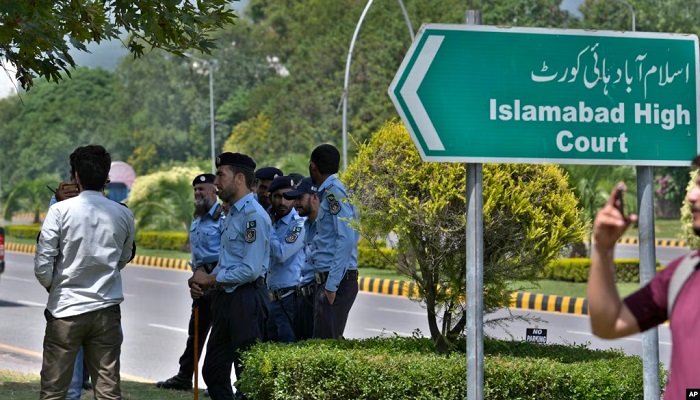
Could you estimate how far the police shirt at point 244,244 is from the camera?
7.04 metres

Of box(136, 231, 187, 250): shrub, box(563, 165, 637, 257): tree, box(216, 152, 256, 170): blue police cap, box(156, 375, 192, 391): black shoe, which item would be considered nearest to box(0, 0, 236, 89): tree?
box(216, 152, 256, 170): blue police cap

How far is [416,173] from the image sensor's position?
6668 millimetres

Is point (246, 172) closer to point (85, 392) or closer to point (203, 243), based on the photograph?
point (203, 243)

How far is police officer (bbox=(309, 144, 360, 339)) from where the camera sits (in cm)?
781

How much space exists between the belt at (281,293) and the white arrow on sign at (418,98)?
393 cm

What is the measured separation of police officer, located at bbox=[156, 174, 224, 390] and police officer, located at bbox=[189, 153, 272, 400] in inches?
39.5

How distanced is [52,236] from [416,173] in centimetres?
190

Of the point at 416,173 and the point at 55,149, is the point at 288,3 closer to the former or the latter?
the point at 55,149

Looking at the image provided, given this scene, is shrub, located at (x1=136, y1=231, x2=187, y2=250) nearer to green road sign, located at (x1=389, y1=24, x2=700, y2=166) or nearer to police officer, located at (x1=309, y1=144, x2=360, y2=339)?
police officer, located at (x1=309, y1=144, x2=360, y2=339)

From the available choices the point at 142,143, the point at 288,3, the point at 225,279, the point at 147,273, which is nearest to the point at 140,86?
the point at 142,143

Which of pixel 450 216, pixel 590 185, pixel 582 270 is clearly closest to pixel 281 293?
pixel 450 216

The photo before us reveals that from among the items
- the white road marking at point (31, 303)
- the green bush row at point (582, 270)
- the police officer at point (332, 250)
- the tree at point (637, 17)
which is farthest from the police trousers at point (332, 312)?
the tree at point (637, 17)

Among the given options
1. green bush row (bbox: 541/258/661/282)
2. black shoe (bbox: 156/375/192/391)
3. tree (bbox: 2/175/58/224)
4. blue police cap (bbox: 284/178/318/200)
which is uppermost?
tree (bbox: 2/175/58/224)

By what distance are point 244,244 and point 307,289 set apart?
1.30m
